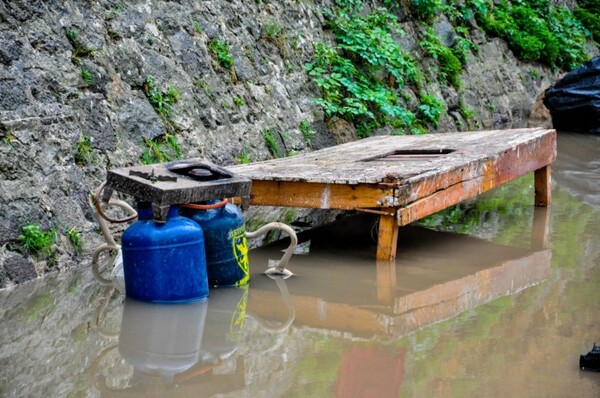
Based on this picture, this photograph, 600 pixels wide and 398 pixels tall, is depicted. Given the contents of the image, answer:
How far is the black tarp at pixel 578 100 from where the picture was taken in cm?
1399

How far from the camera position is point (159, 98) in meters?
7.42

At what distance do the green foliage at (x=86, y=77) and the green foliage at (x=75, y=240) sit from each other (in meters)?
1.18

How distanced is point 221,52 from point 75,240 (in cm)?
281

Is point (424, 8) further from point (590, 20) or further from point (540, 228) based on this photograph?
point (590, 20)

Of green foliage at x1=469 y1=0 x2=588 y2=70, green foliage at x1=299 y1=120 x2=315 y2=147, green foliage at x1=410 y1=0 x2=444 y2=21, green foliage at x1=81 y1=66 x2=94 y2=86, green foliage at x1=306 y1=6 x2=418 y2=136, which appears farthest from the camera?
green foliage at x1=469 y1=0 x2=588 y2=70

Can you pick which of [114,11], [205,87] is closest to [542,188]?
[205,87]

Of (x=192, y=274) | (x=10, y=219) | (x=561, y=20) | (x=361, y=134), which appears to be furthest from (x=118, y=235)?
(x=561, y=20)

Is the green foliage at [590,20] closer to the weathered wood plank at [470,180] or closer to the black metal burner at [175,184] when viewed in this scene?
the weathered wood plank at [470,180]

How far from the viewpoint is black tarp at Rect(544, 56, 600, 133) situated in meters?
14.0

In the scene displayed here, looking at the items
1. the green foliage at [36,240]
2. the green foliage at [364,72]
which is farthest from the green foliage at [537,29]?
the green foliage at [36,240]

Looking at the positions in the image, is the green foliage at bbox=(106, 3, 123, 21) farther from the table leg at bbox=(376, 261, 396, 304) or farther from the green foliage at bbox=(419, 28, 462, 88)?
the green foliage at bbox=(419, 28, 462, 88)

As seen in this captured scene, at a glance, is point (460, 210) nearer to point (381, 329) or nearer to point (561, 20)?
point (381, 329)

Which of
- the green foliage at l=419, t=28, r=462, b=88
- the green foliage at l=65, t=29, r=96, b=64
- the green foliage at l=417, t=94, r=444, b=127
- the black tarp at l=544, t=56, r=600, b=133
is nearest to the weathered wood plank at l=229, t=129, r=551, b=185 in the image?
the green foliage at l=65, t=29, r=96, b=64

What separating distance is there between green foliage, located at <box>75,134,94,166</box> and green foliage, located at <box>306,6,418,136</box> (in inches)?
123
